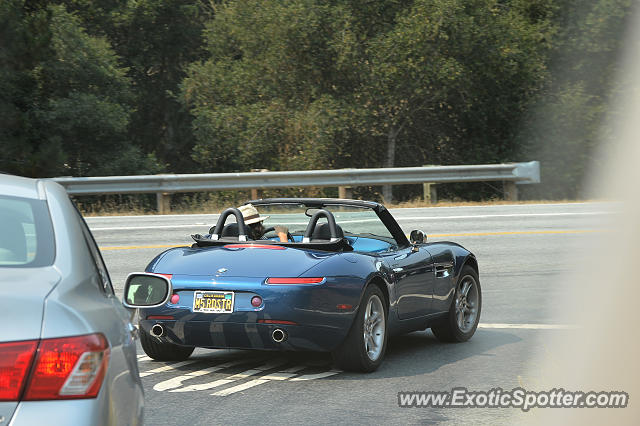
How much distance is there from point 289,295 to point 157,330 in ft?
3.50

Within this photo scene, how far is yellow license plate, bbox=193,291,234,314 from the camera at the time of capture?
25.6ft

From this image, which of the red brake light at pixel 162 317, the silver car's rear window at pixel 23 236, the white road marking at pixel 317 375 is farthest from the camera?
the red brake light at pixel 162 317

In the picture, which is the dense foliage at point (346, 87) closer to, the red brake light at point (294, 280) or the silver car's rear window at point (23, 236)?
the red brake light at point (294, 280)

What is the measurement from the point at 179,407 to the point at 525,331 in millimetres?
4095

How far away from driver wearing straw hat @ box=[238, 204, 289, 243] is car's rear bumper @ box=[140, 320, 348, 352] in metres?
1.16

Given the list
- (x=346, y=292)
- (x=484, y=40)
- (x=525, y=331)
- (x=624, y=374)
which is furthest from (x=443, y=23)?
(x=624, y=374)

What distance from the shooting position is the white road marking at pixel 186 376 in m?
7.53

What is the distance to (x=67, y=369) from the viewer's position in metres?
2.94

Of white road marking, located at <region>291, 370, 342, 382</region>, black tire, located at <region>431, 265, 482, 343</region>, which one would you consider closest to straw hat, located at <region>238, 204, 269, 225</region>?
white road marking, located at <region>291, 370, 342, 382</region>

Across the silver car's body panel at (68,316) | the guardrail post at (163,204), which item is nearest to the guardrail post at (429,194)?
the guardrail post at (163,204)

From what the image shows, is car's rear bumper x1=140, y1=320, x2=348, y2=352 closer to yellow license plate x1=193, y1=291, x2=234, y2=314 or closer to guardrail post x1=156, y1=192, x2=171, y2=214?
yellow license plate x1=193, y1=291, x2=234, y2=314


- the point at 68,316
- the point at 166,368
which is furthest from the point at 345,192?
the point at 68,316

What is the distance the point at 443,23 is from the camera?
29.3 meters

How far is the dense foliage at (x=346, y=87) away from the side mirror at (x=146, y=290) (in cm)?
2252
